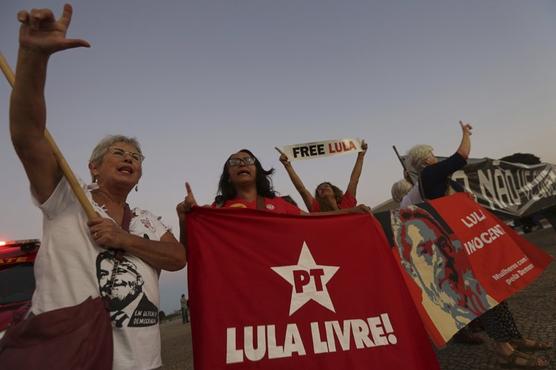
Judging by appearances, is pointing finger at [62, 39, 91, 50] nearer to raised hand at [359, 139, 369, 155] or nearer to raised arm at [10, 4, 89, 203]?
raised arm at [10, 4, 89, 203]

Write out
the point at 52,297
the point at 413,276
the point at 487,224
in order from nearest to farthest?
the point at 52,297
the point at 413,276
the point at 487,224

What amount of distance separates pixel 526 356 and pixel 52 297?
3216mm

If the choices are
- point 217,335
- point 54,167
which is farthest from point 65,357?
point 217,335

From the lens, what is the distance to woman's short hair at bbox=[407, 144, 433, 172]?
3.49 meters

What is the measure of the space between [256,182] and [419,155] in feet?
6.12

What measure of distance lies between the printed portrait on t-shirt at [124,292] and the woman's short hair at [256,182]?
65.0 inches

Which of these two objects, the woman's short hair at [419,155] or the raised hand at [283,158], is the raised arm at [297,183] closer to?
the raised hand at [283,158]

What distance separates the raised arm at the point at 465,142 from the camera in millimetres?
3109

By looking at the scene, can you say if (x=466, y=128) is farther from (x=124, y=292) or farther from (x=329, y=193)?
(x=124, y=292)

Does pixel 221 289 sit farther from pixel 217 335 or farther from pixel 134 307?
pixel 134 307

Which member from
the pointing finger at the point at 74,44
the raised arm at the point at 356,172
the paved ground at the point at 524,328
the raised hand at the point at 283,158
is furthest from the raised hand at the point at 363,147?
the pointing finger at the point at 74,44

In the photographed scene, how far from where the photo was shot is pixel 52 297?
1.25m

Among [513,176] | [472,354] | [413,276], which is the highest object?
[513,176]

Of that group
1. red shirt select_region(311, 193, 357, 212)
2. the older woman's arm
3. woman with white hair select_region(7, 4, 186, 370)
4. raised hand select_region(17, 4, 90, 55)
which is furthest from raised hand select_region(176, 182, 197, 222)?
red shirt select_region(311, 193, 357, 212)
